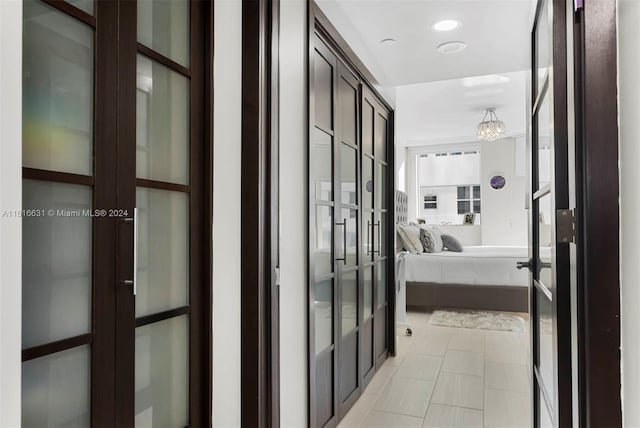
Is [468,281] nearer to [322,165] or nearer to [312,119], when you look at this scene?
[322,165]

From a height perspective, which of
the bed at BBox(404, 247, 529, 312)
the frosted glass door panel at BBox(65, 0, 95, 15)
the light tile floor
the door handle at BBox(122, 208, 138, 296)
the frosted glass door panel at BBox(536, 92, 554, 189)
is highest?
the frosted glass door panel at BBox(65, 0, 95, 15)

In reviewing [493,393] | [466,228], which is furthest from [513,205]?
[493,393]

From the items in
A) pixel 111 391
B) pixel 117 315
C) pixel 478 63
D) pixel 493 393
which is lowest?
pixel 493 393

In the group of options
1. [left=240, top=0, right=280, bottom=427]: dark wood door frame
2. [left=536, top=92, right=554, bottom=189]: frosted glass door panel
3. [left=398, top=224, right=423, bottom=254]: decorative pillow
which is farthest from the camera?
[left=398, top=224, right=423, bottom=254]: decorative pillow

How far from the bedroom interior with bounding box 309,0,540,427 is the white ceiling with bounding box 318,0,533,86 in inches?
0.5

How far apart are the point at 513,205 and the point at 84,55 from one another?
799 cm

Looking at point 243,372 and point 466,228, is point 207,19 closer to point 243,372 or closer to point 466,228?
point 243,372

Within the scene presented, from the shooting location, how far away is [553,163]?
4.43 feet

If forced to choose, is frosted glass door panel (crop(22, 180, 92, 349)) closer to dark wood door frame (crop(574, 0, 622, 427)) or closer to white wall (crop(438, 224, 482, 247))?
dark wood door frame (crop(574, 0, 622, 427))

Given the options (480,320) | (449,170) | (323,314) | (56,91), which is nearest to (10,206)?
(56,91)

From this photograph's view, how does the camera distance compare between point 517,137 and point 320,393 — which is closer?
point 320,393

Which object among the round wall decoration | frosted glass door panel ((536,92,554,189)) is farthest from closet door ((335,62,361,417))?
the round wall decoration

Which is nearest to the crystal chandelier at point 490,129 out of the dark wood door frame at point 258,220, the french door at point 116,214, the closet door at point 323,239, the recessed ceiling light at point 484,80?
the recessed ceiling light at point 484,80

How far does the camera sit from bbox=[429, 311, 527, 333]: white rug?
4777 mm
